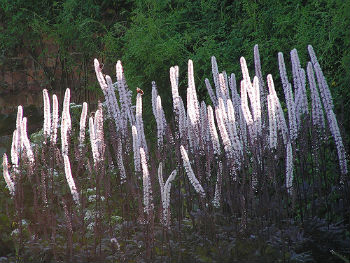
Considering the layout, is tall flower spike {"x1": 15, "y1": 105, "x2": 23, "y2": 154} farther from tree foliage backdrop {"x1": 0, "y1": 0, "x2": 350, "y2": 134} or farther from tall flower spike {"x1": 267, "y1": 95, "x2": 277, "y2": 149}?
tree foliage backdrop {"x1": 0, "y1": 0, "x2": 350, "y2": 134}

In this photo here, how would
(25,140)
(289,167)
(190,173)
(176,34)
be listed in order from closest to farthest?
(190,173), (289,167), (25,140), (176,34)

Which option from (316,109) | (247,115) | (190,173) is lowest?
(190,173)

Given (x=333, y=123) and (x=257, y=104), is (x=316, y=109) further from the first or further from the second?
A: (x=257, y=104)

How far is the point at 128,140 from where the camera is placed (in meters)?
3.60

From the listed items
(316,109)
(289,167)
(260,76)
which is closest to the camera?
(289,167)

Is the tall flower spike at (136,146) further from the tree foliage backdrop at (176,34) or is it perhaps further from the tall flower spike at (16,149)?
the tree foliage backdrop at (176,34)

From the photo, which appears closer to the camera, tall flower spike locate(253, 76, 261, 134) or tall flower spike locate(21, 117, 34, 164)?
tall flower spike locate(253, 76, 261, 134)

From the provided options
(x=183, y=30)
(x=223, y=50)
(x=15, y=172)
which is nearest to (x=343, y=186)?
(x=15, y=172)

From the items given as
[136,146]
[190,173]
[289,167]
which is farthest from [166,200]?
[289,167]

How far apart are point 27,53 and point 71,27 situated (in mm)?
1372

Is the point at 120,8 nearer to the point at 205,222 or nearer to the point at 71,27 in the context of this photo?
the point at 71,27

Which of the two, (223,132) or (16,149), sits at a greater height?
(16,149)

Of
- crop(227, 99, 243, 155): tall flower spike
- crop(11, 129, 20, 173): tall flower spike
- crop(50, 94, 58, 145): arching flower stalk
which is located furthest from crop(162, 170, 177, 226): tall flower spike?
crop(11, 129, 20, 173): tall flower spike

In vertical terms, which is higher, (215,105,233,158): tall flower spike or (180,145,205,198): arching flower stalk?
(215,105,233,158): tall flower spike
